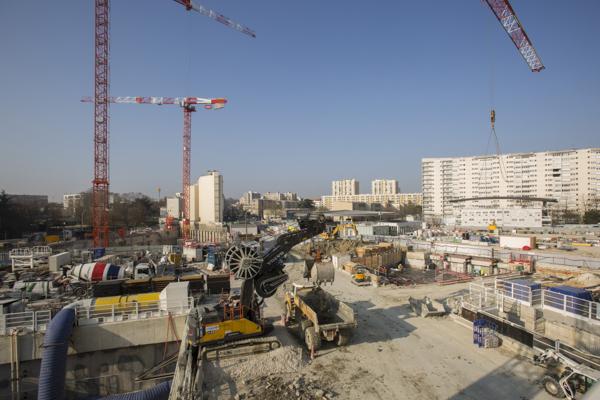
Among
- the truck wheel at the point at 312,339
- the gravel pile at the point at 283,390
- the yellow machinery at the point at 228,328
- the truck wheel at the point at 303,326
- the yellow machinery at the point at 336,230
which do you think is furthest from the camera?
the yellow machinery at the point at 336,230

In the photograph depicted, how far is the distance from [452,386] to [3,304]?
17602 mm

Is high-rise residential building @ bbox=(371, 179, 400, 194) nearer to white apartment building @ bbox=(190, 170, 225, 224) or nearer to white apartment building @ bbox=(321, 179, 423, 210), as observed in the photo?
white apartment building @ bbox=(321, 179, 423, 210)

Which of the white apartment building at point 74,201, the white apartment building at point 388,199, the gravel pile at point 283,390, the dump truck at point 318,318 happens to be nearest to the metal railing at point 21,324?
the gravel pile at point 283,390

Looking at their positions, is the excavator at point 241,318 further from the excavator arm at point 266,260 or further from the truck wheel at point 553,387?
the truck wheel at point 553,387

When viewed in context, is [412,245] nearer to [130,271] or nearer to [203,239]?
[130,271]

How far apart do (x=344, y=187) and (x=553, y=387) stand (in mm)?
182462

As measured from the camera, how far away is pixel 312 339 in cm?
1029

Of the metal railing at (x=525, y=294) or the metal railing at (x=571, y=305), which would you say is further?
the metal railing at (x=525, y=294)

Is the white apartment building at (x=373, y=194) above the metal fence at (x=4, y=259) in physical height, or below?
above

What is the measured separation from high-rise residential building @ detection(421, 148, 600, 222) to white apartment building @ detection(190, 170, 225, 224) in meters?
56.8

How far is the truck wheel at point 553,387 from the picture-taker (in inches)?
308

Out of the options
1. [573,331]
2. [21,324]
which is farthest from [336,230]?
[21,324]

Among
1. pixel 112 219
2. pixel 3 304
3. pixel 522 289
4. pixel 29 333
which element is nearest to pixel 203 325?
pixel 29 333

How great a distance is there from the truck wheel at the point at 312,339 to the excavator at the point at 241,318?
1019mm
